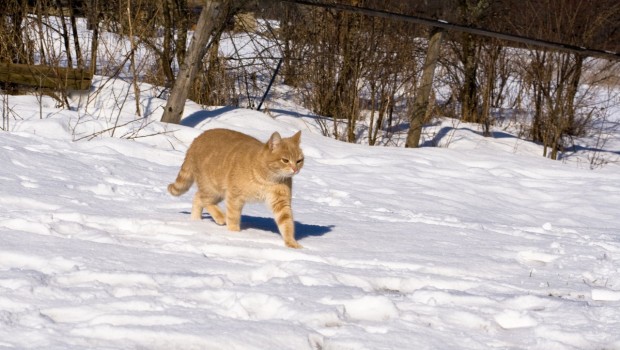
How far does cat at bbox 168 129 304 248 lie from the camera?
5.23m

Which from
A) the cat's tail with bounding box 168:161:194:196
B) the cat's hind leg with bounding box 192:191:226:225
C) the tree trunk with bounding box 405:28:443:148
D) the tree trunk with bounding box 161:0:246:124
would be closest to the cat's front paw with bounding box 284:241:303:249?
the cat's hind leg with bounding box 192:191:226:225

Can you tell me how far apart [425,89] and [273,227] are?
5.61 m

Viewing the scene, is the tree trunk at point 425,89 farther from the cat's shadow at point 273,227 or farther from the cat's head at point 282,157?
the cat's head at point 282,157

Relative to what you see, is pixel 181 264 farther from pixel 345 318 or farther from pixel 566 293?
pixel 566 293

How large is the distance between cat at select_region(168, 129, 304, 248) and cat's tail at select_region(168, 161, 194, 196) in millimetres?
117

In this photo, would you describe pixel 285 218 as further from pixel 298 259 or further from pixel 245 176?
pixel 298 259

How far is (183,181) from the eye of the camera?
5969mm

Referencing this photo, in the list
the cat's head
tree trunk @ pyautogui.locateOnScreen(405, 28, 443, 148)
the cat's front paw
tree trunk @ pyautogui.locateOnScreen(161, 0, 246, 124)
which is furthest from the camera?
tree trunk @ pyautogui.locateOnScreen(405, 28, 443, 148)

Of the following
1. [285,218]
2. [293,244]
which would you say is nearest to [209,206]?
[285,218]

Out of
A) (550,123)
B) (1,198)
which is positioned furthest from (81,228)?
(550,123)

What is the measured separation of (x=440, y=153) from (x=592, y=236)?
4068 mm

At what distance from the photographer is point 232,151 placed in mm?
5594

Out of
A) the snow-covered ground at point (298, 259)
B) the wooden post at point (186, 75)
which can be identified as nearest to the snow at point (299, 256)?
the snow-covered ground at point (298, 259)

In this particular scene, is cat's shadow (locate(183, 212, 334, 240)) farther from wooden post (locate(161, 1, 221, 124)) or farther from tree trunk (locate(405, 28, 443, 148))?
tree trunk (locate(405, 28, 443, 148))
